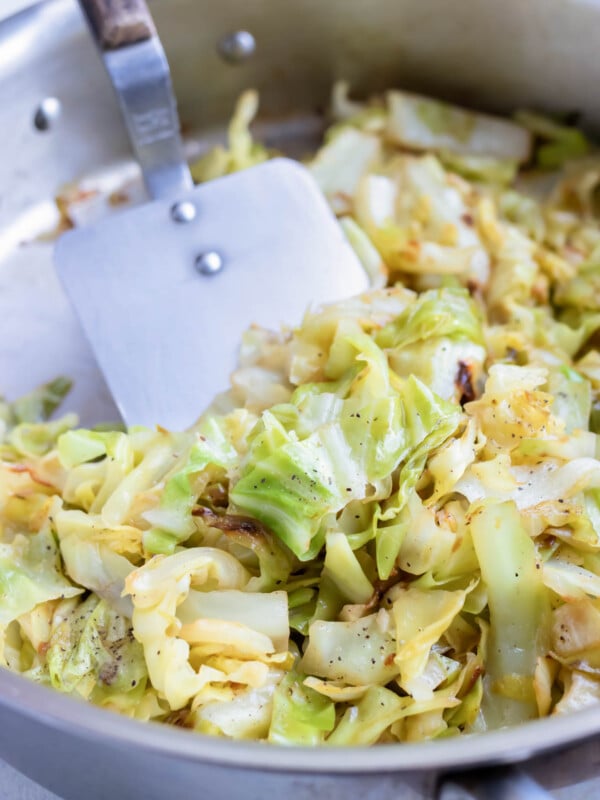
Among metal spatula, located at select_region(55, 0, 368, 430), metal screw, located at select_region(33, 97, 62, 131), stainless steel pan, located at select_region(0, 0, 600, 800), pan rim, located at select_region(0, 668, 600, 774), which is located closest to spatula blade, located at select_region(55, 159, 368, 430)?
metal spatula, located at select_region(55, 0, 368, 430)

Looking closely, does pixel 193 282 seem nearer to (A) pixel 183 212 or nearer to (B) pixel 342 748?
(A) pixel 183 212

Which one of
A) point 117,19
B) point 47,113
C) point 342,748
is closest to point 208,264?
point 117,19

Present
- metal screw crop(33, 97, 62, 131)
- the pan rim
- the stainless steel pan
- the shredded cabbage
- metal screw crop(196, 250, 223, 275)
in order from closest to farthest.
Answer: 1. the pan rim
2. the shredded cabbage
3. metal screw crop(196, 250, 223, 275)
4. the stainless steel pan
5. metal screw crop(33, 97, 62, 131)

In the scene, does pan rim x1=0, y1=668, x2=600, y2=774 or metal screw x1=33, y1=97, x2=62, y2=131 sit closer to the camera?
pan rim x1=0, y1=668, x2=600, y2=774

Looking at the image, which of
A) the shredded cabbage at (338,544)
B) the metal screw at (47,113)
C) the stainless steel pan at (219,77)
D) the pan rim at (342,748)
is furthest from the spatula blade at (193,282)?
the pan rim at (342,748)

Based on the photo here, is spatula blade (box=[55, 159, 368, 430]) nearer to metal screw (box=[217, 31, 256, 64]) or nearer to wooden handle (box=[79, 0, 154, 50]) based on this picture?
wooden handle (box=[79, 0, 154, 50])

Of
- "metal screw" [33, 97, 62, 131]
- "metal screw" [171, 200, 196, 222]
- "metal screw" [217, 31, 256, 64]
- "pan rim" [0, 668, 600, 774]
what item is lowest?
"pan rim" [0, 668, 600, 774]

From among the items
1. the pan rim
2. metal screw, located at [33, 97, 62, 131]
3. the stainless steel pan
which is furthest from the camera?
metal screw, located at [33, 97, 62, 131]

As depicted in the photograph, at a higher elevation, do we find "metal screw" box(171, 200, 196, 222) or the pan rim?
"metal screw" box(171, 200, 196, 222)

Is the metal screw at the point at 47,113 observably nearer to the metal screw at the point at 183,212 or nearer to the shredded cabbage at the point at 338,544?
the metal screw at the point at 183,212
